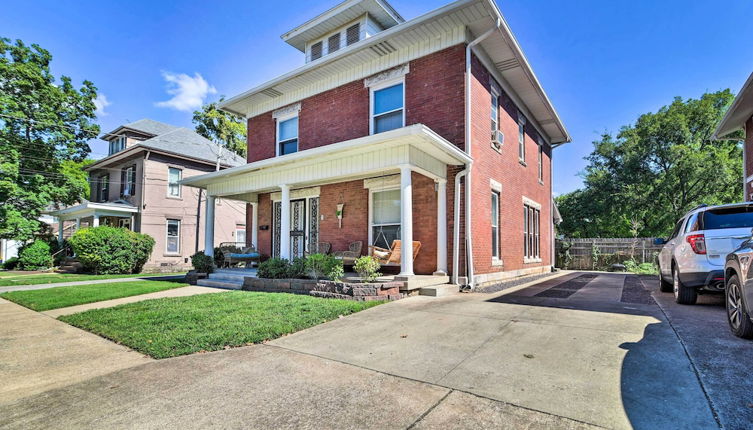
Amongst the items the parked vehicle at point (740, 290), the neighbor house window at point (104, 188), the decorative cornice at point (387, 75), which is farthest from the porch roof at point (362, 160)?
the neighbor house window at point (104, 188)

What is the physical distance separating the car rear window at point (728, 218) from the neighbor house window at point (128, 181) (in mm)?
23267

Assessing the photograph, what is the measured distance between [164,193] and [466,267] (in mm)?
17769

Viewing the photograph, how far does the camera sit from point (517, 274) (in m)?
11.9

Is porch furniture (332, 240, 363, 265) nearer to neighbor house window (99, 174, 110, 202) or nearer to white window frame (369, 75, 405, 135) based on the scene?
white window frame (369, 75, 405, 135)

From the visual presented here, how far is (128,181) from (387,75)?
59.0 feet

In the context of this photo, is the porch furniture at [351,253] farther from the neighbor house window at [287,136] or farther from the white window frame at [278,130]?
the neighbor house window at [287,136]

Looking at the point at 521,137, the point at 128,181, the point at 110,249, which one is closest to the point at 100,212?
the point at 128,181

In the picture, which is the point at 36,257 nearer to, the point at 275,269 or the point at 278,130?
the point at 278,130

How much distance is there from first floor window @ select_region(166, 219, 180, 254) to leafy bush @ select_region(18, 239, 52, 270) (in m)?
5.32

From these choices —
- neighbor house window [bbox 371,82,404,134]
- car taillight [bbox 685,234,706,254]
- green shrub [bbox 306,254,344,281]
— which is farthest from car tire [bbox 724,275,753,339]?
neighbor house window [bbox 371,82,404,134]

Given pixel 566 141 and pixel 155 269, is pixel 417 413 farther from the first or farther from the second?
pixel 155 269

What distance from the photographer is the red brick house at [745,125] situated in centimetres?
1054

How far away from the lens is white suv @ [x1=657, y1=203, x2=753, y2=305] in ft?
17.3

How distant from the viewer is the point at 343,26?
12.7m
